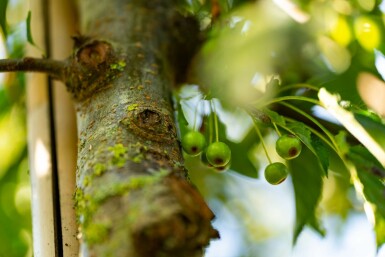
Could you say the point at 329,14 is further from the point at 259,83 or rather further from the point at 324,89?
the point at 324,89

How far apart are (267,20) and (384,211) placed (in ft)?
1.82

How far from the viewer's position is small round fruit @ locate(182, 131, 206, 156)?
1.22 m

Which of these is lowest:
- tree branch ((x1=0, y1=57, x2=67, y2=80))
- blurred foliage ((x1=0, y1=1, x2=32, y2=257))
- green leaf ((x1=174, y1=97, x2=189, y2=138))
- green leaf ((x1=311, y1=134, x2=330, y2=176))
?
blurred foliage ((x1=0, y1=1, x2=32, y2=257))

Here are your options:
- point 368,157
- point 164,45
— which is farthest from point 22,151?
point 368,157

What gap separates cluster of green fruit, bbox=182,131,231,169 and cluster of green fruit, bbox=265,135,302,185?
0.32 feet

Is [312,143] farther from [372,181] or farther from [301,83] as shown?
[301,83]

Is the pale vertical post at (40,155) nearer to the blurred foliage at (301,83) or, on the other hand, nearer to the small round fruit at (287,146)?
the blurred foliage at (301,83)

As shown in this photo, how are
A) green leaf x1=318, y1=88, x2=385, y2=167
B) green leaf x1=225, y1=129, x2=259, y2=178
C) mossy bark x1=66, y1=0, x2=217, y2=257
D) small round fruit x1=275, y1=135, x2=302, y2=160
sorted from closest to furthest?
mossy bark x1=66, y1=0, x2=217, y2=257
green leaf x1=318, y1=88, x2=385, y2=167
small round fruit x1=275, y1=135, x2=302, y2=160
green leaf x1=225, y1=129, x2=259, y2=178

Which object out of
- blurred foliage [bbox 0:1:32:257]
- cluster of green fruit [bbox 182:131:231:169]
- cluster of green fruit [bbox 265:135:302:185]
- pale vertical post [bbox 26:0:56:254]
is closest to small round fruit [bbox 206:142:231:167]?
cluster of green fruit [bbox 182:131:231:169]

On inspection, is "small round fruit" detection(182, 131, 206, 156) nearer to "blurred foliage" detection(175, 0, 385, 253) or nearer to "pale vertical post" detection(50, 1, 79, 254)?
"blurred foliage" detection(175, 0, 385, 253)

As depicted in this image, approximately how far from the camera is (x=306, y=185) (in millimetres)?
1381

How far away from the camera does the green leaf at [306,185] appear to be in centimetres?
136

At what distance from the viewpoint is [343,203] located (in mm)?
1827

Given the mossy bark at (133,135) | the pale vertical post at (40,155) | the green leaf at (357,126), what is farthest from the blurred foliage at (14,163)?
the green leaf at (357,126)
